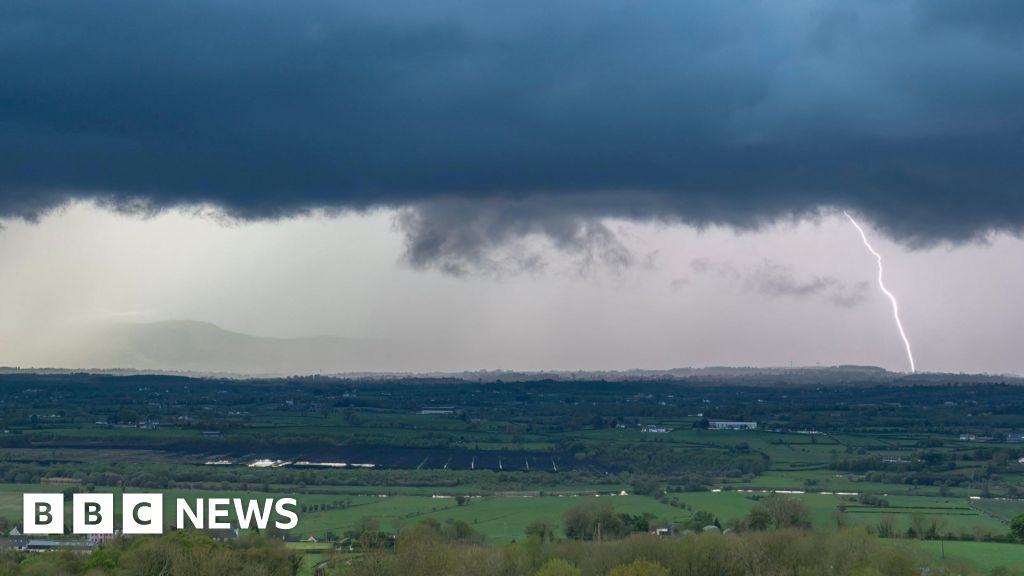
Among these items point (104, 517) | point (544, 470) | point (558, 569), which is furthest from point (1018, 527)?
point (104, 517)

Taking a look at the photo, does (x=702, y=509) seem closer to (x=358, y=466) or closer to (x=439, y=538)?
(x=439, y=538)

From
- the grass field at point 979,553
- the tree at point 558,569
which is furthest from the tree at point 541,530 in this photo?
the grass field at point 979,553

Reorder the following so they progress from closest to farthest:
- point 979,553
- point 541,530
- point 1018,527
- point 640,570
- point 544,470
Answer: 1. point 640,570
2. point 979,553
3. point 541,530
4. point 1018,527
5. point 544,470

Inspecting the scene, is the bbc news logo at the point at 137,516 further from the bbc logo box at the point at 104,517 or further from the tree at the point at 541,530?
the tree at the point at 541,530

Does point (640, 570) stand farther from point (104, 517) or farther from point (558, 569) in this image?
point (104, 517)

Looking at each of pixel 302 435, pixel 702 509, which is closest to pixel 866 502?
pixel 702 509

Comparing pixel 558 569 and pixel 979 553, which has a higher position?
pixel 558 569

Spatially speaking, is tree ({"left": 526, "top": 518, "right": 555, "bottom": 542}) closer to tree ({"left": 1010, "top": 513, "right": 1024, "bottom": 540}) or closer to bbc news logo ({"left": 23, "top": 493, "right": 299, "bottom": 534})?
bbc news logo ({"left": 23, "top": 493, "right": 299, "bottom": 534})

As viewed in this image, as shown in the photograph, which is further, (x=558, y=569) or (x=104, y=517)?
(x=104, y=517)
